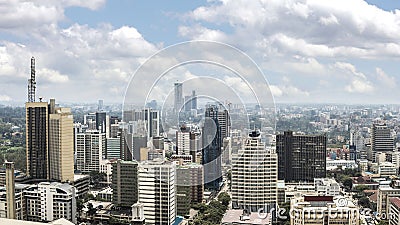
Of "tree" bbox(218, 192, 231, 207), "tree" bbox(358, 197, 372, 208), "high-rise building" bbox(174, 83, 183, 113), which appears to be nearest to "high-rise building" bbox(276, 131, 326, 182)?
"tree" bbox(358, 197, 372, 208)

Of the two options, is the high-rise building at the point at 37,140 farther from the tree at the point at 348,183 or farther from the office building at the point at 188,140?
the tree at the point at 348,183

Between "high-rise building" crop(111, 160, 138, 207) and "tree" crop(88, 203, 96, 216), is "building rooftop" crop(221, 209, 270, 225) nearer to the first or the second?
"high-rise building" crop(111, 160, 138, 207)

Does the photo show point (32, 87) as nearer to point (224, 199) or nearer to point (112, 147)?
point (112, 147)

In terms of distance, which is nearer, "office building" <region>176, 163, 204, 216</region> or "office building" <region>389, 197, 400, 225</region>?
"office building" <region>176, 163, 204, 216</region>

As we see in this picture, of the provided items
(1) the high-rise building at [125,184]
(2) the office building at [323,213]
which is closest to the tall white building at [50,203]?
(1) the high-rise building at [125,184]

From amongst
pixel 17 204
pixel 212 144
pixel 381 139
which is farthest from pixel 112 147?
pixel 212 144

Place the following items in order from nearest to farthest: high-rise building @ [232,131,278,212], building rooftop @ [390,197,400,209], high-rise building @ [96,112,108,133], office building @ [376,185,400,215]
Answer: high-rise building @ [232,131,278,212]
building rooftop @ [390,197,400,209]
office building @ [376,185,400,215]
high-rise building @ [96,112,108,133]

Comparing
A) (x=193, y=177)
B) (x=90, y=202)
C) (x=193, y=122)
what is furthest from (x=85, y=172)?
(x=193, y=122)
